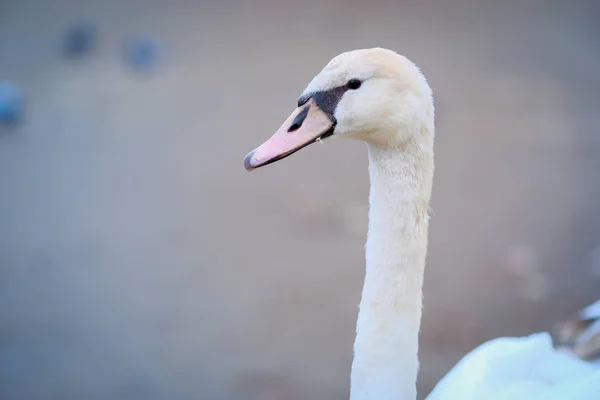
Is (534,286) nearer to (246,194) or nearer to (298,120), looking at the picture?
(246,194)

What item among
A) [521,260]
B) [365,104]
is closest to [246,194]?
[521,260]

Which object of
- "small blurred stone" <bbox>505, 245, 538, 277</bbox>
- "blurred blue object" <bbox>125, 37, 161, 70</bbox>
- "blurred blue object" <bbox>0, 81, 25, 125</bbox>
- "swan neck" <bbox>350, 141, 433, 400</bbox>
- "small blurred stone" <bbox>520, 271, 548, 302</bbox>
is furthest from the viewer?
"blurred blue object" <bbox>125, 37, 161, 70</bbox>

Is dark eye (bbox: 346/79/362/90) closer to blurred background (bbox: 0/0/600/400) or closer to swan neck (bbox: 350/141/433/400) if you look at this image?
swan neck (bbox: 350/141/433/400)

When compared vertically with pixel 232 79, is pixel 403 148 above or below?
below

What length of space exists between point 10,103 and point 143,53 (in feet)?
3.04

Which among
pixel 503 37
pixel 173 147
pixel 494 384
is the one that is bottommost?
pixel 494 384

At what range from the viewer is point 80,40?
4434 millimetres

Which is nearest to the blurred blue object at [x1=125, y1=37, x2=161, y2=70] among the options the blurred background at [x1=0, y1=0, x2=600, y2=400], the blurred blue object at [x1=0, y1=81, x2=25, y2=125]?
the blurred background at [x1=0, y1=0, x2=600, y2=400]

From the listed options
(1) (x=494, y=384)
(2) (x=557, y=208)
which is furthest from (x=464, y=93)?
(1) (x=494, y=384)

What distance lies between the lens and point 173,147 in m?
3.48

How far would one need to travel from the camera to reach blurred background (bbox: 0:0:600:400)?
209 cm

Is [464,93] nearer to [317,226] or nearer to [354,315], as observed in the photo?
[317,226]

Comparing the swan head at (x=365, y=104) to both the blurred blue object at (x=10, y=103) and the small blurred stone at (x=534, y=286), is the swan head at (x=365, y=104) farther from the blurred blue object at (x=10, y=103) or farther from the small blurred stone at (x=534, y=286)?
the blurred blue object at (x=10, y=103)

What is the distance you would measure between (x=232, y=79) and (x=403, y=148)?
316 centimetres
